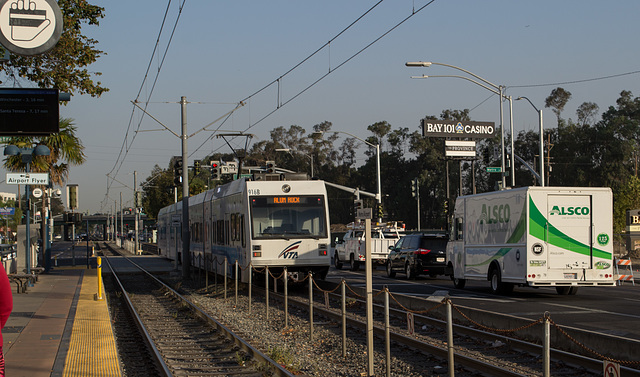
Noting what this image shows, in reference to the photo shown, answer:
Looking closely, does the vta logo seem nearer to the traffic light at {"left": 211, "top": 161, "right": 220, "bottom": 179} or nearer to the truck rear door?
the truck rear door

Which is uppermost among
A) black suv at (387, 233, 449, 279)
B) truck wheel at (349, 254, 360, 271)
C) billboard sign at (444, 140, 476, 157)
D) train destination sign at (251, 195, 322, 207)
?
billboard sign at (444, 140, 476, 157)

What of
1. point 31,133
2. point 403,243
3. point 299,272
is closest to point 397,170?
point 403,243

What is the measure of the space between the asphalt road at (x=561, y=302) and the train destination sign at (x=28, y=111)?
378 inches

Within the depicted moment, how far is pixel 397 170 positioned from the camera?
341 feet

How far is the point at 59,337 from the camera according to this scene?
44.5 ft

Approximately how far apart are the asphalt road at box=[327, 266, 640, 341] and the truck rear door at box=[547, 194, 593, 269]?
42.8 inches

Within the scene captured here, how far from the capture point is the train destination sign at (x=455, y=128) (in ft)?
169

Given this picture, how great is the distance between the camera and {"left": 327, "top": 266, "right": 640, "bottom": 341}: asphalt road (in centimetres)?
1490

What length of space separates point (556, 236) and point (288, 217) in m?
7.62

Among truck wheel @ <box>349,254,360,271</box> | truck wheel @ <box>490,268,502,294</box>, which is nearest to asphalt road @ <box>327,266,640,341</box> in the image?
truck wheel @ <box>490,268,502,294</box>

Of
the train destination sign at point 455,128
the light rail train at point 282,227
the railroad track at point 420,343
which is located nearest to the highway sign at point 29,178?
the light rail train at point 282,227

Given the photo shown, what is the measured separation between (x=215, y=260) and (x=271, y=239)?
20.6 feet

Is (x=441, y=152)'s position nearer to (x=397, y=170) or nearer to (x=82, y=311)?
(x=397, y=170)

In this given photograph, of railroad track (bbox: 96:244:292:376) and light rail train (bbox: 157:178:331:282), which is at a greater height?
light rail train (bbox: 157:178:331:282)
